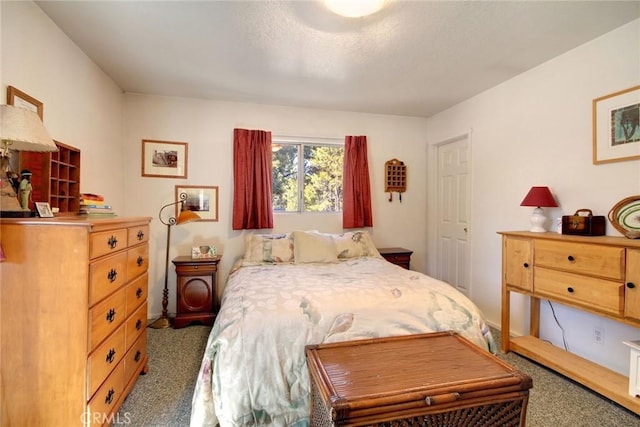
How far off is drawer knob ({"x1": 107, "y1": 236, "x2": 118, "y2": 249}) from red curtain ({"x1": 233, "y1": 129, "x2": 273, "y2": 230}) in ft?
5.65

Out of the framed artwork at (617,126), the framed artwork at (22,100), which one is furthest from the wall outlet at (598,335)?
the framed artwork at (22,100)

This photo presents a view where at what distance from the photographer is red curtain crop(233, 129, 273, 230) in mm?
3348

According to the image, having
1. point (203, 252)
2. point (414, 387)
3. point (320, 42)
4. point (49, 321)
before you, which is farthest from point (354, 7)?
point (203, 252)

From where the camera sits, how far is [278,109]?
3.55 m

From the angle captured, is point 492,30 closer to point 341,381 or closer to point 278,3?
point 278,3

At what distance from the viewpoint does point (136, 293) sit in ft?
6.43

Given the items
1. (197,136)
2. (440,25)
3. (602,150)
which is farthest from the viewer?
(197,136)

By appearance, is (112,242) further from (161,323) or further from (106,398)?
(161,323)

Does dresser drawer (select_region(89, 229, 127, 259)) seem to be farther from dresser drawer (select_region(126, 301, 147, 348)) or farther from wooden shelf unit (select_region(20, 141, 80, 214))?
wooden shelf unit (select_region(20, 141, 80, 214))

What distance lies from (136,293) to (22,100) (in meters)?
1.30

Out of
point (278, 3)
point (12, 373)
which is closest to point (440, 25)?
point (278, 3)

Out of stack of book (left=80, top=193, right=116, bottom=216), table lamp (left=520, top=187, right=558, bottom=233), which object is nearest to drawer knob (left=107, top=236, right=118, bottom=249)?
stack of book (left=80, top=193, right=116, bottom=216)

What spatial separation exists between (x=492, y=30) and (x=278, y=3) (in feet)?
4.80

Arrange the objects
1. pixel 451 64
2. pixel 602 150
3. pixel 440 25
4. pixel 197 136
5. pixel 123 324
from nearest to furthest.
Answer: pixel 123 324
pixel 440 25
pixel 602 150
pixel 451 64
pixel 197 136
